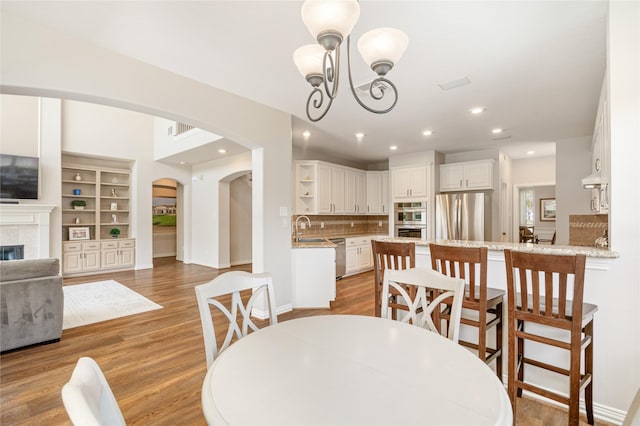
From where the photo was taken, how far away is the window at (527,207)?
912cm

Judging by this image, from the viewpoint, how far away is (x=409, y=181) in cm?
635

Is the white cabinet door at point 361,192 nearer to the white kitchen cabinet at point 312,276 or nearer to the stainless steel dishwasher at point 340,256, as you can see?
the stainless steel dishwasher at point 340,256

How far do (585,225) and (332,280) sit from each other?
2.90 metres

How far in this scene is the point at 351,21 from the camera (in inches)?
52.1

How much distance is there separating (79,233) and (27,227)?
1.08 metres

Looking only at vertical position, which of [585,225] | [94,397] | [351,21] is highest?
[351,21]

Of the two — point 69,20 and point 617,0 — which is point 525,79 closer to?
point 617,0

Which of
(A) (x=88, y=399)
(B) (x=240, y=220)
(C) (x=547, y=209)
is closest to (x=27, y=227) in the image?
(B) (x=240, y=220)

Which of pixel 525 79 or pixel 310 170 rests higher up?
pixel 525 79

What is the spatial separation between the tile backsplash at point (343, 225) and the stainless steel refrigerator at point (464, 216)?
1648mm

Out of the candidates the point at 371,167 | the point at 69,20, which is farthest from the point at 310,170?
the point at 69,20

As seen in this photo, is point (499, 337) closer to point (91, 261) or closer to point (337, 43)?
point (337, 43)

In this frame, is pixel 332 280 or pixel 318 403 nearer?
pixel 318 403

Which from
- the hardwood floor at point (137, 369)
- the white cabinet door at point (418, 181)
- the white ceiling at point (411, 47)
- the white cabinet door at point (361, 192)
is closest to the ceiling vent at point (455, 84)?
the white ceiling at point (411, 47)
